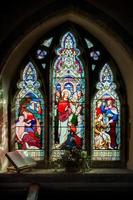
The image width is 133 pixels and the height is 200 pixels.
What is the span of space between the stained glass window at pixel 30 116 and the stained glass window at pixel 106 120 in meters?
0.89

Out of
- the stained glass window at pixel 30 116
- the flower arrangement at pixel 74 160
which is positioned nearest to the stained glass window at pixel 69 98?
the stained glass window at pixel 30 116

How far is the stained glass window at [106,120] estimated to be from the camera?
818cm

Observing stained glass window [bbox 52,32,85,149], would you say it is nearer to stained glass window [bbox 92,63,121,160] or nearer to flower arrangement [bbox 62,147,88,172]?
stained glass window [bbox 92,63,121,160]

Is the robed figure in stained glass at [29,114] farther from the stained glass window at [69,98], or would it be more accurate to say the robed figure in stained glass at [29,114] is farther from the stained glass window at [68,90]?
the stained glass window at [68,90]

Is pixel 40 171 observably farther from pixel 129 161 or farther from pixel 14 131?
pixel 129 161

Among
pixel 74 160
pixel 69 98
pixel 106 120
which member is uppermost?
pixel 69 98

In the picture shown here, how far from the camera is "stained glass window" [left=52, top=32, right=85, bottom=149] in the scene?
820cm

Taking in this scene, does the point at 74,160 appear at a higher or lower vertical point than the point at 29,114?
lower

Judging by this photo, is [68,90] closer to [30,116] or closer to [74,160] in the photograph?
[30,116]

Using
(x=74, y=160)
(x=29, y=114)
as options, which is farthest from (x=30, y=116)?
(x=74, y=160)

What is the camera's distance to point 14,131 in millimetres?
8094

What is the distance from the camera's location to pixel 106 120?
26.9 feet

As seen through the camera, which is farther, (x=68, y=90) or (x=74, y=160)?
(x=68, y=90)

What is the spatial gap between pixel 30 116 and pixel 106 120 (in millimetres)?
1258
